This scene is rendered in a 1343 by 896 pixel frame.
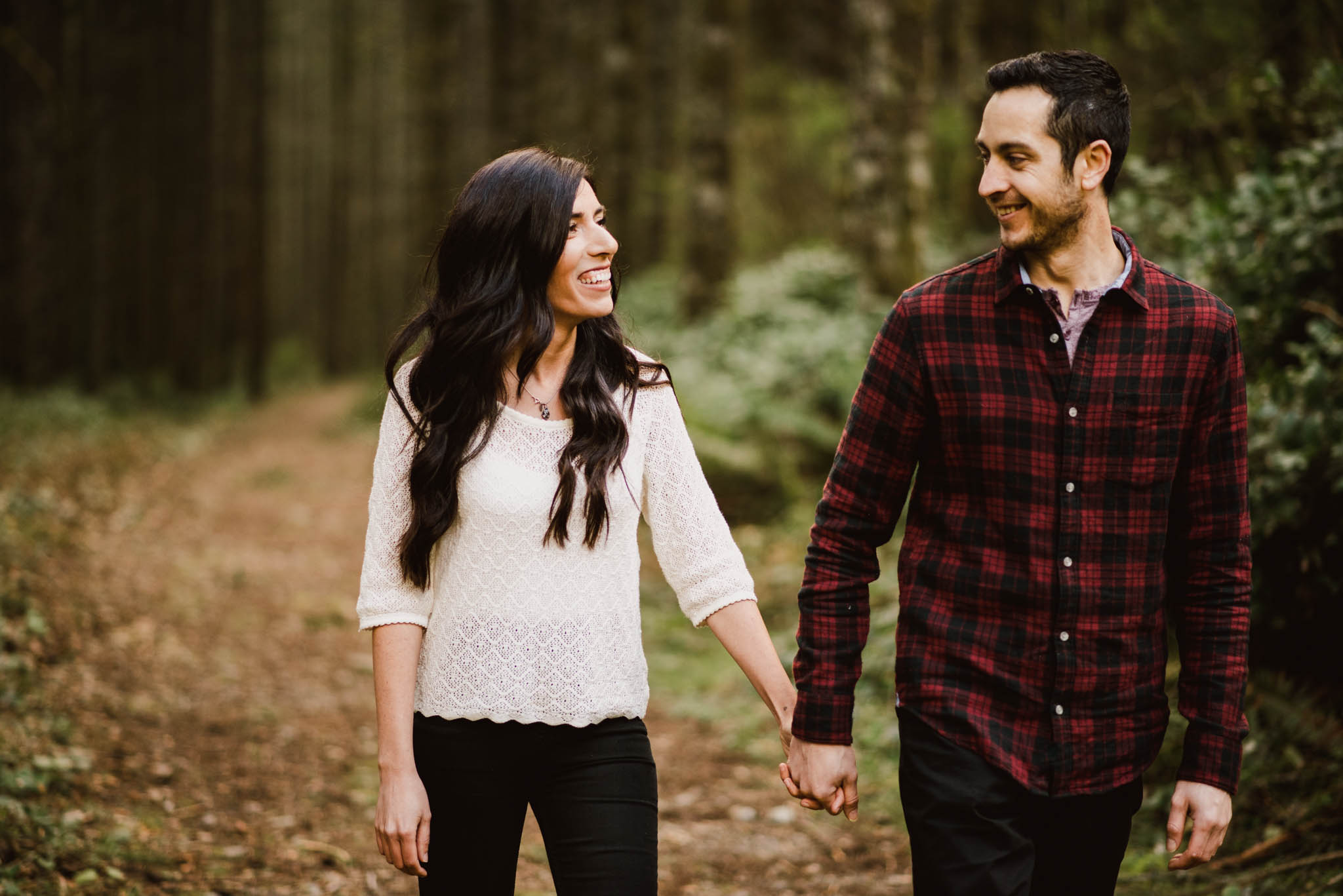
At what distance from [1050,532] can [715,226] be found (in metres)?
13.4

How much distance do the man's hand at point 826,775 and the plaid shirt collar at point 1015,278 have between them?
1133mm

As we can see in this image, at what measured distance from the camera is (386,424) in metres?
2.94

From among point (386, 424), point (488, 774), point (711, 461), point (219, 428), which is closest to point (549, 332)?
point (386, 424)

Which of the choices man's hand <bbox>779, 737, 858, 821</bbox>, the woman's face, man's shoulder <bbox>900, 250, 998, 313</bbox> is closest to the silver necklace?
the woman's face

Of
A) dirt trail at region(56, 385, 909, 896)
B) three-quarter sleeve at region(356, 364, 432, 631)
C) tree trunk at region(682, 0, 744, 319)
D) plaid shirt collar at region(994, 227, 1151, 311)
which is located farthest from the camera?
tree trunk at region(682, 0, 744, 319)

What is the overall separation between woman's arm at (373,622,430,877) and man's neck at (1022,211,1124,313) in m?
1.74

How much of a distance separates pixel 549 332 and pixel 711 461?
24.8 ft

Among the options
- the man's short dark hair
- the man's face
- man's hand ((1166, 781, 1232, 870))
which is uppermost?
the man's short dark hair

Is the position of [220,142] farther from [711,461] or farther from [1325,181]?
[1325,181]

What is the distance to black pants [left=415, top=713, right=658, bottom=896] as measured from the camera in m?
2.75

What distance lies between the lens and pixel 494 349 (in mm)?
2920

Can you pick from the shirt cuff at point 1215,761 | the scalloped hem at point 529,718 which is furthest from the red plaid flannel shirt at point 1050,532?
the scalloped hem at point 529,718

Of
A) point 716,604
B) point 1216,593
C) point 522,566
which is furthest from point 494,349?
point 1216,593

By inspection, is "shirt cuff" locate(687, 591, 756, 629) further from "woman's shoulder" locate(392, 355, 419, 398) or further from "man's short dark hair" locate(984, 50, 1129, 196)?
"man's short dark hair" locate(984, 50, 1129, 196)
